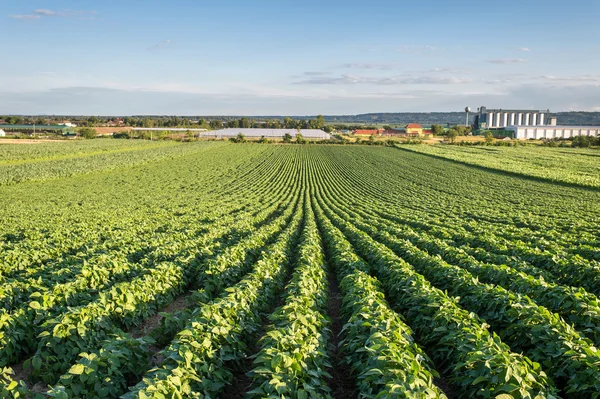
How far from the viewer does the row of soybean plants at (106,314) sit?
7484mm

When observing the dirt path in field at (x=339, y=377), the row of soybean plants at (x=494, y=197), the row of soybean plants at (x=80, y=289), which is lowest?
the row of soybean plants at (x=494, y=197)

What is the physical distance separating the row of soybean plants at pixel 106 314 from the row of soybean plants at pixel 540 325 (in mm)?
7266

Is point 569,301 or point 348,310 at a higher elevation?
point 569,301

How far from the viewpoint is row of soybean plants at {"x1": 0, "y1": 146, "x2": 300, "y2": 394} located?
7484 mm

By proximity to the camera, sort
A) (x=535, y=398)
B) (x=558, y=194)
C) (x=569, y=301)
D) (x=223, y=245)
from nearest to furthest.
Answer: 1. (x=535, y=398)
2. (x=569, y=301)
3. (x=223, y=245)
4. (x=558, y=194)

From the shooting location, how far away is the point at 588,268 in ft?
36.4

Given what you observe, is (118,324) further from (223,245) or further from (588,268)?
(588,268)

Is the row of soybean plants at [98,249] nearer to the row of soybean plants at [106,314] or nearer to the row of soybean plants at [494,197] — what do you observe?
the row of soybean plants at [106,314]

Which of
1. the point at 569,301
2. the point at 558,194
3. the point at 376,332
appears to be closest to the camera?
the point at 376,332

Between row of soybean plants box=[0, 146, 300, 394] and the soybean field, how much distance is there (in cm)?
4

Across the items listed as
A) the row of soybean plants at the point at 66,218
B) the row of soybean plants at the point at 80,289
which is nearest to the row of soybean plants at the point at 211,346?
the row of soybean plants at the point at 80,289

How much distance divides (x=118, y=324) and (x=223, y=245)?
24.0ft

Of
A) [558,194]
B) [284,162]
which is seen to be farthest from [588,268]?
[284,162]

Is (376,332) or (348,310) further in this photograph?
(348,310)
